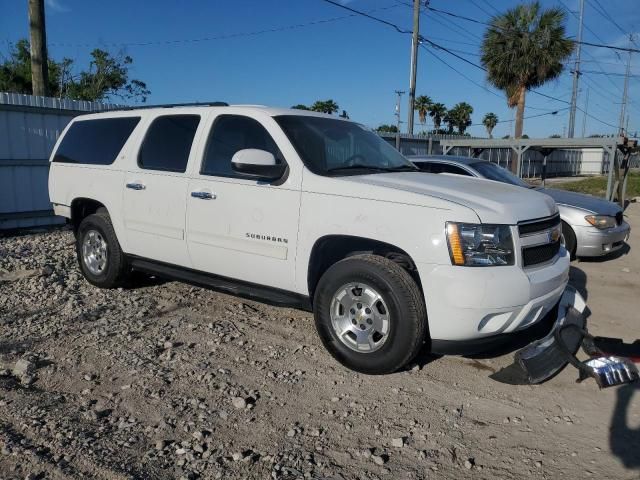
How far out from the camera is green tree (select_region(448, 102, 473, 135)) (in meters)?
57.3

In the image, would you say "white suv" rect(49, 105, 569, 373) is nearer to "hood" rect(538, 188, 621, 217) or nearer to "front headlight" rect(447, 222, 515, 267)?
"front headlight" rect(447, 222, 515, 267)

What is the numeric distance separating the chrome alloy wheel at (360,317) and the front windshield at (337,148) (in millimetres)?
942

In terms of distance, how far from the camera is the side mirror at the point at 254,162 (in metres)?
4.12

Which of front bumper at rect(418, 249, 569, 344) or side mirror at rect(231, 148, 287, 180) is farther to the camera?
side mirror at rect(231, 148, 287, 180)

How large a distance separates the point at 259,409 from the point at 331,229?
52.6 inches

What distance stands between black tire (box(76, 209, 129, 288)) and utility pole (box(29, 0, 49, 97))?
24.8 feet

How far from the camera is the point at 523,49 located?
26.0 meters

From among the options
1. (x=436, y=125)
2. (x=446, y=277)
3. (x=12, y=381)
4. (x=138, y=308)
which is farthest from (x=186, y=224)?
(x=436, y=125)

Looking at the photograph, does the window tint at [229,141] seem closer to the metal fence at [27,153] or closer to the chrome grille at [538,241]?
the chrome grille at [538,241]

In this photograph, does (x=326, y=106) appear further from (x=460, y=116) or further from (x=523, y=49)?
(x=523, y=49)

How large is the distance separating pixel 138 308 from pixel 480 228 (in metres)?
3.47

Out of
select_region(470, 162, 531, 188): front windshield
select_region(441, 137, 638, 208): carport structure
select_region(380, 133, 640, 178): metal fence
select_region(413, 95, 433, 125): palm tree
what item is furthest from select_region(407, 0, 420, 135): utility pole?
select_region(413, 95, 433, 125): palm tree

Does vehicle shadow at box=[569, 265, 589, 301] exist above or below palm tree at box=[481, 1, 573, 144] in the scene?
below

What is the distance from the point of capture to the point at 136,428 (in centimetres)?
326
